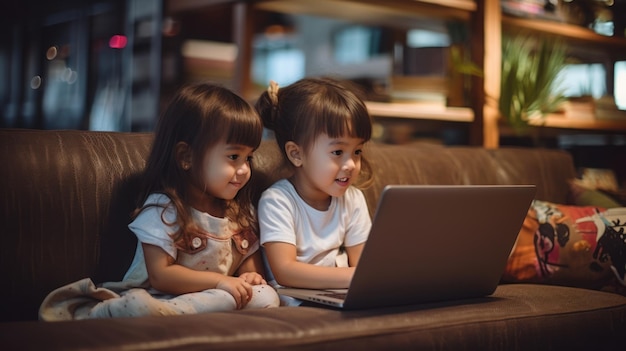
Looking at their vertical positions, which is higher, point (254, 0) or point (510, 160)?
point (254, 0)

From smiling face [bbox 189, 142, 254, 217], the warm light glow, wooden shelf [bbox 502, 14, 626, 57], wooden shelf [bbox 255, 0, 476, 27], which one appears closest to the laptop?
smiling face [bbox 189, 142, 254, 217]

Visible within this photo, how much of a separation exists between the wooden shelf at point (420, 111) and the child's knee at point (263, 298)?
1.81 m

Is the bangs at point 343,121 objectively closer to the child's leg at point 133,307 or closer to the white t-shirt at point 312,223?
the white t-shirt at point 312,223

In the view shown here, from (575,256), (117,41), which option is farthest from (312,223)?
(117,41)

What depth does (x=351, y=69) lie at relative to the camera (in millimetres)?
5113

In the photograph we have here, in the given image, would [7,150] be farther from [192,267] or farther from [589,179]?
[589,179]

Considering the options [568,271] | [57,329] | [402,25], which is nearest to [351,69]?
[402,25]

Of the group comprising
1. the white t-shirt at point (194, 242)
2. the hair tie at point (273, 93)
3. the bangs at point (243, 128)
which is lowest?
the white t-shirt at point (194, 242)

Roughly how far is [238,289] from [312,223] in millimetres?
356

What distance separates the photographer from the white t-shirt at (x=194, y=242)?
1676 mm

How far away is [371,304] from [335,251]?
0.44 m

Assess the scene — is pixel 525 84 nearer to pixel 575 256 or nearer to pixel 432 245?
pixel 575 256

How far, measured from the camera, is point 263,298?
5.65 ft

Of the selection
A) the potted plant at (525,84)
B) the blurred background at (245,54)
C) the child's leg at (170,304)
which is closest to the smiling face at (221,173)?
the child's leg at (170,304)
